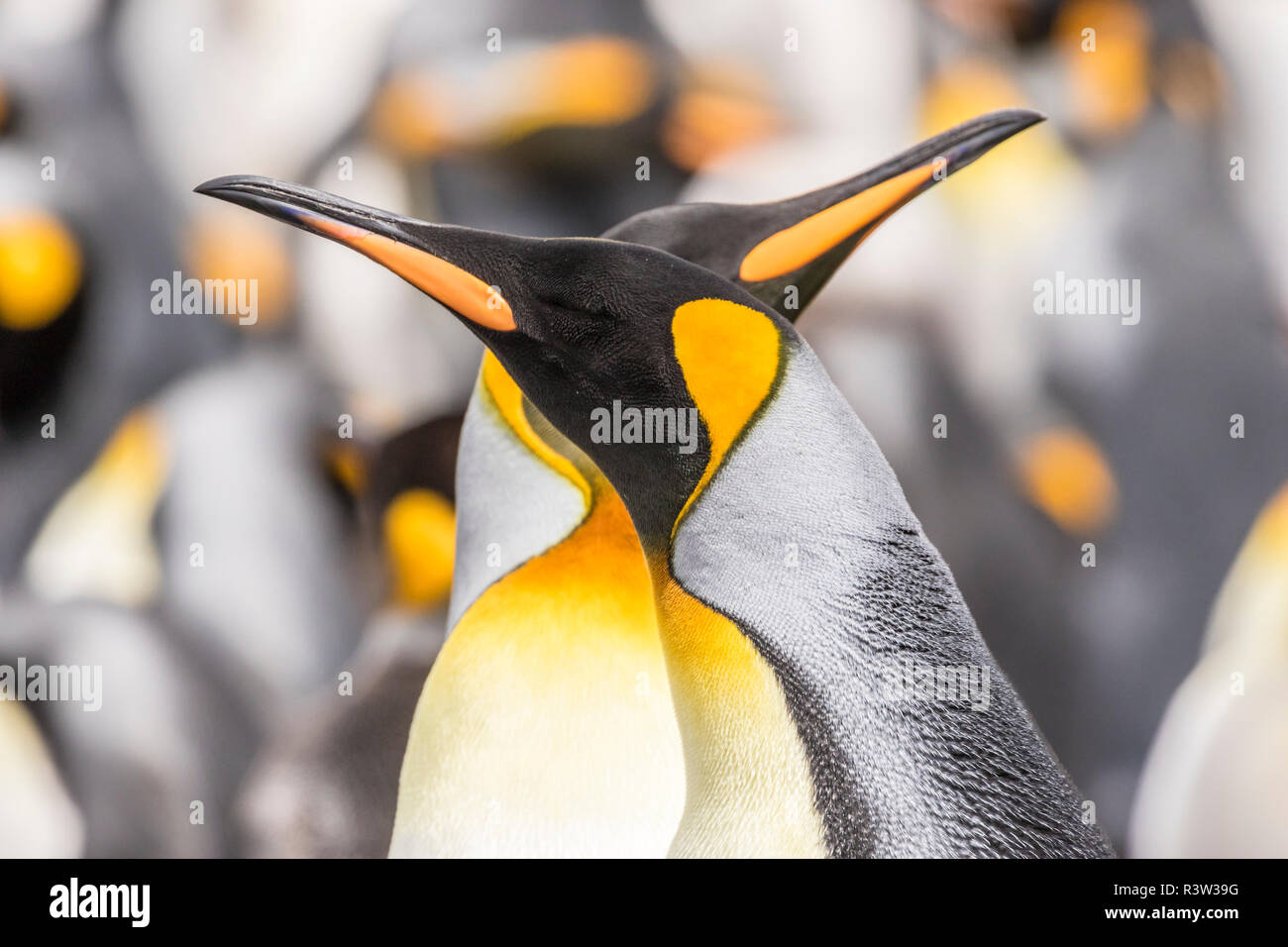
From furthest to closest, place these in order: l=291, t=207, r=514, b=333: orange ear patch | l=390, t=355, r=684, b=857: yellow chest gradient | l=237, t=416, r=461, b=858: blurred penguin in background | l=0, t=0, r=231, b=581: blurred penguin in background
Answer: l=0, t=0, r=231, b=581: blurred penguin in background
l=237, t=416, r=461, b=858: blurred penguin in background
l=390, t=355, r=684, b=857: yellow chest gradient
l=291, t=207, r=514, b=333: orange ear patch

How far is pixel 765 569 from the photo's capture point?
642 mm

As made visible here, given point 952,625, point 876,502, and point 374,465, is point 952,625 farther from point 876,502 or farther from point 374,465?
point 374,465

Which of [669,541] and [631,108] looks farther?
[631,108]

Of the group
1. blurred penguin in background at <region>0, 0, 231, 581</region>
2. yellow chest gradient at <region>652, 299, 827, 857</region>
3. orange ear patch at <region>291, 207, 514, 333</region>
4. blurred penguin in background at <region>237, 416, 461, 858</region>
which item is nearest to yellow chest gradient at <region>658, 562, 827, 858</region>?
yellow chest gradient at <region>652, 299, 827, 857</region>

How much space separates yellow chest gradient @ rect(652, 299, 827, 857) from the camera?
60 cm

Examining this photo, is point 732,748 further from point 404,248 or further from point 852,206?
point 852,206

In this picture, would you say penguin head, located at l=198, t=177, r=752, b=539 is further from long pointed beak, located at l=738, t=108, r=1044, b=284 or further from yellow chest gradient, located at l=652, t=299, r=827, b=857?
long pointed beak, located at l=738, t=108, r=1044, b=284

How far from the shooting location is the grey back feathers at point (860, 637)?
59cm

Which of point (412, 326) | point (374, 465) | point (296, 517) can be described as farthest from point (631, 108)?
point (296, 517)

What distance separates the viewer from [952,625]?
631 mm

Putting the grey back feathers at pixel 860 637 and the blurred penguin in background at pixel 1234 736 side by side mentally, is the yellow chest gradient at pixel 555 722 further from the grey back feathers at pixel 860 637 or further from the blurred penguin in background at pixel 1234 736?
the blurred penguin in background at pixel 1234 736

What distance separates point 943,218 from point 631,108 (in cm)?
47

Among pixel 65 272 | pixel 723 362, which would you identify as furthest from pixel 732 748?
pixel 65 272

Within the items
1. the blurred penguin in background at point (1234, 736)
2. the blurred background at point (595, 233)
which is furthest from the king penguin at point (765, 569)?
the blurred penguin in background at point (1234, 736)
